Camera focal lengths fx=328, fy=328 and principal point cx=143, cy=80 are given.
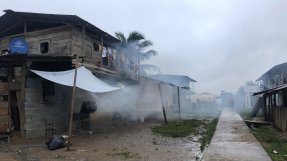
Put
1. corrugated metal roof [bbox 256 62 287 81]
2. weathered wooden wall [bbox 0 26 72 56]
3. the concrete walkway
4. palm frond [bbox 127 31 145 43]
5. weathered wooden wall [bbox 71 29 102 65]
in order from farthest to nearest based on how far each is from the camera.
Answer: palm frond [bbox 127 31 145 43] < corrugated metal roof [bbox 256 62 287 81] < weathered wooden wall [bbox 71 29 102 65] < weathered wooden wall [bbox 0 26 72 56] < the concrete walkway

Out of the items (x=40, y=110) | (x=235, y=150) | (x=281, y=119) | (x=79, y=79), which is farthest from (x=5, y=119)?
(x=281, y=119)

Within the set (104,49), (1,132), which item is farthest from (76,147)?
(104,49)

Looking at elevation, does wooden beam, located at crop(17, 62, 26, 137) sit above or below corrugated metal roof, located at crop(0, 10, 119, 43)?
below

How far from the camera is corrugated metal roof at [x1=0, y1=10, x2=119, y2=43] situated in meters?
16.2

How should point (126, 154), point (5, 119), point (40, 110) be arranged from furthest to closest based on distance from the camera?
point (40, 110), point (5, 119), point (126, 154)

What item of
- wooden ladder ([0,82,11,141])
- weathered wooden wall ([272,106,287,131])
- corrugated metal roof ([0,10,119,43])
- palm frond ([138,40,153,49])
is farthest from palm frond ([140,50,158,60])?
wooden ladder ([0,82,11,141])

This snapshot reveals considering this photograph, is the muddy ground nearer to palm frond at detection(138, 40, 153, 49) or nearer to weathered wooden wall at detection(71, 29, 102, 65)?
weathered wooden wall at detection(71, 29, 102, 65)

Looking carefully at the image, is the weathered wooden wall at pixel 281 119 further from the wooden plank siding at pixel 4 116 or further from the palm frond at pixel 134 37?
the palm frond at pixel 134 37

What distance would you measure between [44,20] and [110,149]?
955 cm

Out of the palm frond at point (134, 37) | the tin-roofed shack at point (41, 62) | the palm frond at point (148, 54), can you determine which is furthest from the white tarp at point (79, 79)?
the palm frond at point (148, 54)

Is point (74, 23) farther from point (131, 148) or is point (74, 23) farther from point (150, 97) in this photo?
point (150, 97)

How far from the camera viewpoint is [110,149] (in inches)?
401

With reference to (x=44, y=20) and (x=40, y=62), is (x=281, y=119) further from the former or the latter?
(x=44, y=20)

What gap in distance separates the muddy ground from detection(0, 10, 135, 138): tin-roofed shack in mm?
1062
